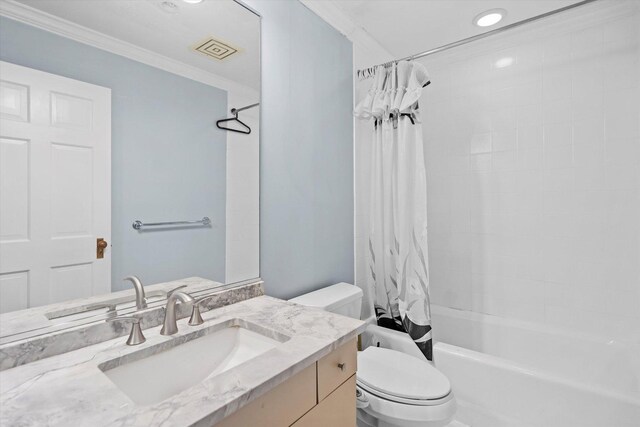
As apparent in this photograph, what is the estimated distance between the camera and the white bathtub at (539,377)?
4.42 ft

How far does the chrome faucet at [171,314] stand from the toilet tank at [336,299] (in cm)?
67

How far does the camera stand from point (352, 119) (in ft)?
6.95

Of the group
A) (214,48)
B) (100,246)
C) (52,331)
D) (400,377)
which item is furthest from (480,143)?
(52,331)

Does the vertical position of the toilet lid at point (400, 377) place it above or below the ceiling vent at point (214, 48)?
below

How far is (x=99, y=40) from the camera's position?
960mm

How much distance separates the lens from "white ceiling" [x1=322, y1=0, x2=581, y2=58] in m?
1.81

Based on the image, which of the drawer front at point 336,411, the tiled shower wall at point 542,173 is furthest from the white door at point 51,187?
the tiled shower wall at point 542,173

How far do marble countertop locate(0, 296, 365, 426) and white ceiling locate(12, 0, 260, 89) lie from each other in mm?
921

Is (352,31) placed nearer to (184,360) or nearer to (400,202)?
(400,202)

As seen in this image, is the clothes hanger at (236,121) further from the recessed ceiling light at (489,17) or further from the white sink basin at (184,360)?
the recessed ceiling light at (489,17)

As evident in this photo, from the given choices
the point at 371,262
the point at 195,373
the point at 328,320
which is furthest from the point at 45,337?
the point at 371,262

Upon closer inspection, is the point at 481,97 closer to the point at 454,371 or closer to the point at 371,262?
the point at 371,262

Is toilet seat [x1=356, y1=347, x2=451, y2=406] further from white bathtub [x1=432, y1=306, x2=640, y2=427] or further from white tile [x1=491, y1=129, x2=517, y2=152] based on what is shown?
white tile [x1=491, y1=129, x2=517, y2=152]

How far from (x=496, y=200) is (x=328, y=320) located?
169 centimetres
